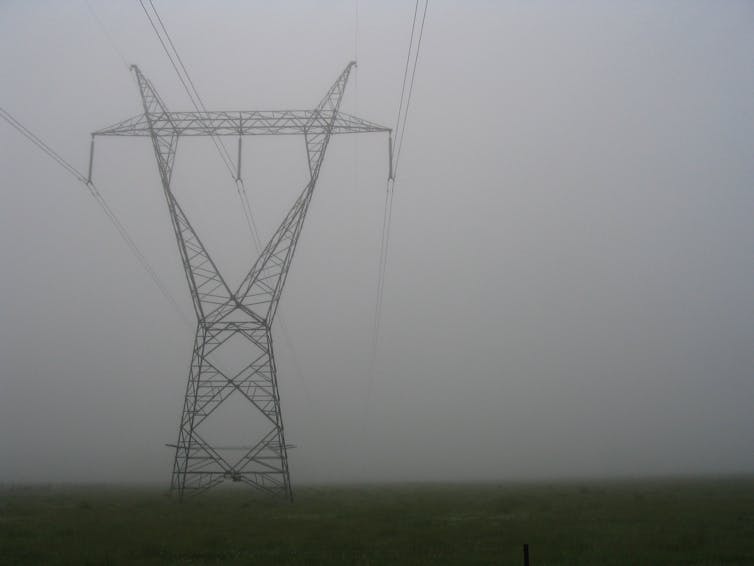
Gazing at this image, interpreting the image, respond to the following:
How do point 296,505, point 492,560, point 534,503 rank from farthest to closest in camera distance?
point 296,505
point 534,503
point 492,560

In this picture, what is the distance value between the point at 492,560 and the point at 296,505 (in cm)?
1740

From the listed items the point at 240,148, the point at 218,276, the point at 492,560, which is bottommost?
the point at 492,560

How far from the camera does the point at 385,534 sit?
17.6 m

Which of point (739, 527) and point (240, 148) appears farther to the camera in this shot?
point (240, 148)

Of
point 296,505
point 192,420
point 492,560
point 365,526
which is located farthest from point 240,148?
point 492,560

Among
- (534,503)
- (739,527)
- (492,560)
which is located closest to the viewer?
(492,560)

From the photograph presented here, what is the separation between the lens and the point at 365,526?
19.2 m

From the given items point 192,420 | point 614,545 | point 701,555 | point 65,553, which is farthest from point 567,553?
point 192,420

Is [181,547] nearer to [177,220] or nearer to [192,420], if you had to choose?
[192,420]

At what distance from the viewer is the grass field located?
45.2 feet

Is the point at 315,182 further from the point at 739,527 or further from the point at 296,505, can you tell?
→ the point at 739,527

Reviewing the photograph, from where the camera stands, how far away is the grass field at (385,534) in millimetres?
13781

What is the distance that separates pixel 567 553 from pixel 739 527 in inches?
274

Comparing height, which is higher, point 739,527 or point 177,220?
point 177,220
